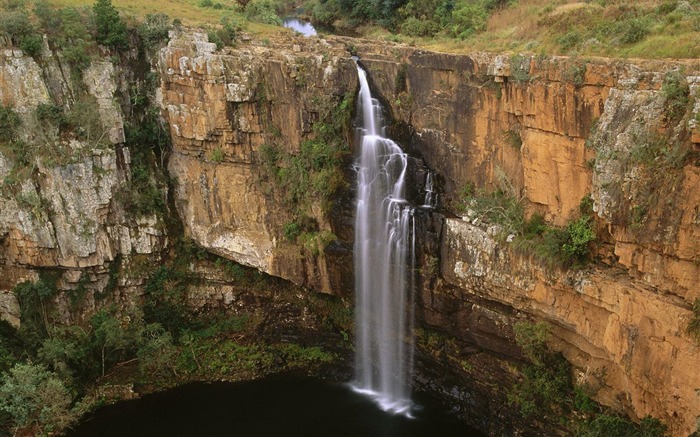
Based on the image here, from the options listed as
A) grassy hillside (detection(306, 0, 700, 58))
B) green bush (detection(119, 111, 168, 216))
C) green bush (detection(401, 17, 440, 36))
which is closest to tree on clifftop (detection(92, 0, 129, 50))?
green bush (detection(119, 111, 168, 216))

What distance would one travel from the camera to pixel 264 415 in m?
22.5

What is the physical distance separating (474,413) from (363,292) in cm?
586

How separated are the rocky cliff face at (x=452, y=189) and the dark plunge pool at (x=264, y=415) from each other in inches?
78.0

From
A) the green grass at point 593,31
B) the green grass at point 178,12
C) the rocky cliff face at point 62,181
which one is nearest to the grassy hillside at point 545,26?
the green grass at point 593,31

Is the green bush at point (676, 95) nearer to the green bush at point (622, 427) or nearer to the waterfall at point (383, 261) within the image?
the green bush at point (622, 427)

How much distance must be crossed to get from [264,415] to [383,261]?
7145mm

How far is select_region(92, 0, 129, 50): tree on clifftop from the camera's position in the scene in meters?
23.1

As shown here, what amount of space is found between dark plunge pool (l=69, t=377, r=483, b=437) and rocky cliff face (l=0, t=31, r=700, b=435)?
1981 mm

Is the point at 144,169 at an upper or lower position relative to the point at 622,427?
upper

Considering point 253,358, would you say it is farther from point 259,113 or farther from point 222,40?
point 222,40

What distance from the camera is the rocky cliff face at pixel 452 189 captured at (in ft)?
47.7

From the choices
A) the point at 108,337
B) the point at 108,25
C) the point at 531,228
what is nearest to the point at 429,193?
the point at 531,228

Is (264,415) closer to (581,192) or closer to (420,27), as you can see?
(581,192)

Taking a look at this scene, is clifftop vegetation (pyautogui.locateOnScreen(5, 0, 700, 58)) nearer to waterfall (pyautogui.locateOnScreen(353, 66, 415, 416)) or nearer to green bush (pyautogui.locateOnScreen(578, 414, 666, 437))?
waterfall (pyautogui.locateOnScreen(353, 66, 415, 416))
